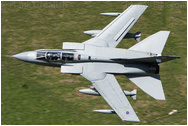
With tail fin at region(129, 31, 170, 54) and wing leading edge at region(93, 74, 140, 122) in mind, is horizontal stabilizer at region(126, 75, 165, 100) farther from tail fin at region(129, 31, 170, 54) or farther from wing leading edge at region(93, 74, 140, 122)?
tail fin at region(129, 31, 170, 54)

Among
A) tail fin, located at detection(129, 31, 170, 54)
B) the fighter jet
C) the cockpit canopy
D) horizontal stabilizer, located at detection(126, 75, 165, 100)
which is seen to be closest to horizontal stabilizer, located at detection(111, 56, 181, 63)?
the fighter jet

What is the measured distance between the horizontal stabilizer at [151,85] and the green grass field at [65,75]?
2.71m

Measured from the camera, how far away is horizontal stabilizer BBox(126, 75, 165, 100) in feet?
80.7

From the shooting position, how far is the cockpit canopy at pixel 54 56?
982 inches

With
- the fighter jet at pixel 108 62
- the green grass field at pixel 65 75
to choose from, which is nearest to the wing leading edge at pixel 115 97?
the fighter jet at pixel 108 62

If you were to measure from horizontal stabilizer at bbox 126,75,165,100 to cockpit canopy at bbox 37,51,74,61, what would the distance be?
5091 mm

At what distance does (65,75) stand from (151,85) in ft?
27.3

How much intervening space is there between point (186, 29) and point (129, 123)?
14282 mm

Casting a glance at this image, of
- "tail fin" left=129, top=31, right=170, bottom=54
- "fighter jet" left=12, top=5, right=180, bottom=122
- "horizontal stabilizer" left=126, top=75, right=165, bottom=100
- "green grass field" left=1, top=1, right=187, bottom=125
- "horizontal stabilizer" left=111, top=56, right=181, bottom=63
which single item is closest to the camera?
"horizontal stabilizer" left=111, top=56, right=181, bottom=63

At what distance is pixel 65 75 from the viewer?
29703 mm

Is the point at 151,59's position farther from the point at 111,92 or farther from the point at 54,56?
the point at 54,56

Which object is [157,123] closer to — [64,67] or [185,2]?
[64,67]

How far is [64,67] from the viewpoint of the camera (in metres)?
25.2

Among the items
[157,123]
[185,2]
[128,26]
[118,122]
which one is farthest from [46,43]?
[185,2]
